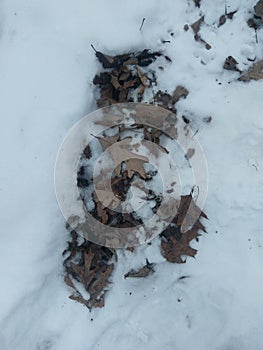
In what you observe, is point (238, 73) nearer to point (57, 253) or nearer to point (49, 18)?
point (49, 18)

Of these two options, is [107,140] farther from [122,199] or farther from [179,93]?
[179,93]

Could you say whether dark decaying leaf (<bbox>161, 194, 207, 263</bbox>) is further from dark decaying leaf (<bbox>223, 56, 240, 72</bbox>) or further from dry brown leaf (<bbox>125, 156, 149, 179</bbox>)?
dark decaying leaf (<bbox>223, 56, 240, 72</bbox>)

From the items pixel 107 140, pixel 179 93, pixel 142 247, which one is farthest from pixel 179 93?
pixel 142 247

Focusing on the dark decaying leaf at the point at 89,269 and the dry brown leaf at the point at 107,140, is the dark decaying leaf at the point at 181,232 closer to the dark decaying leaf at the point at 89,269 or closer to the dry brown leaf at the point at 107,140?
the dark decaying leaf at the point at 89,269

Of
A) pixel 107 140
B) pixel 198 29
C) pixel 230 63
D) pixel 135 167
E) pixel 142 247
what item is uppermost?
pixel 198 29

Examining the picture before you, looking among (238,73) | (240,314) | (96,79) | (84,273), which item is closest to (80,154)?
(96,79)

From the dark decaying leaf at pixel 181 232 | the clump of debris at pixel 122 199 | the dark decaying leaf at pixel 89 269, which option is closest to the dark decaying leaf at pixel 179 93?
the clump of debris at pixel 122 199
